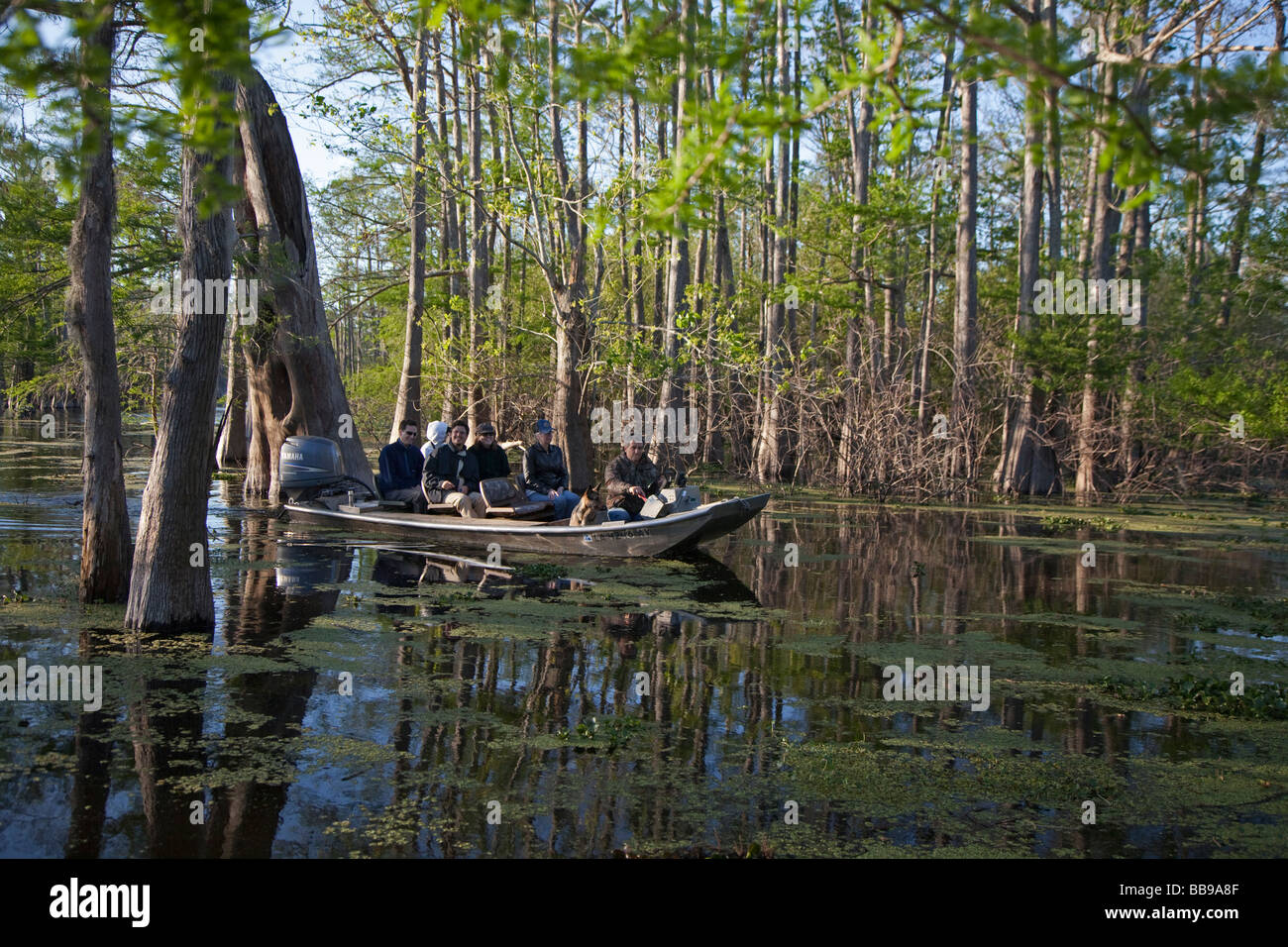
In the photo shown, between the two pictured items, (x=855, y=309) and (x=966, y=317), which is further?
(x=855, y=309)

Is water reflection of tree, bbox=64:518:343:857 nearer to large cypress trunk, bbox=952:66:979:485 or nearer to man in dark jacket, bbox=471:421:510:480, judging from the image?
man in dark jacket, bbox=471:421:510:480

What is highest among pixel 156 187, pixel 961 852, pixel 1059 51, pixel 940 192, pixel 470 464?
pixel 940 192

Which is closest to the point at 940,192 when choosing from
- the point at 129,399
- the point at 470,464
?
the point at 470,464

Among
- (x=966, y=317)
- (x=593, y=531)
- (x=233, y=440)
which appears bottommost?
(x=593, y=531)

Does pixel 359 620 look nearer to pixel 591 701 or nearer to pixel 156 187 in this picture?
pixel 591 701

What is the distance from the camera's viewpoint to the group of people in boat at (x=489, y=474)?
46.2 feet

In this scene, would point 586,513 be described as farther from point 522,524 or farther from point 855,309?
point 855,309

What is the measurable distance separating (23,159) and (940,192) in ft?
78.4

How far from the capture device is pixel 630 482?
1415 centimetres

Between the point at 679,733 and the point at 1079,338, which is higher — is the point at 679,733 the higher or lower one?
the lower one

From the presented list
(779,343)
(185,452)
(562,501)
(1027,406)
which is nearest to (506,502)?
(562,501)

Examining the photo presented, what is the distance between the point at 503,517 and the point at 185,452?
6421 millimetres

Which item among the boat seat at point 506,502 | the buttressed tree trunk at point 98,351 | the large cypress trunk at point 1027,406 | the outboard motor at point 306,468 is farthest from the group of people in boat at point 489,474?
the large cypress trunk at point 1027,406

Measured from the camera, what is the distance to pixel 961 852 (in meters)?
4.85
